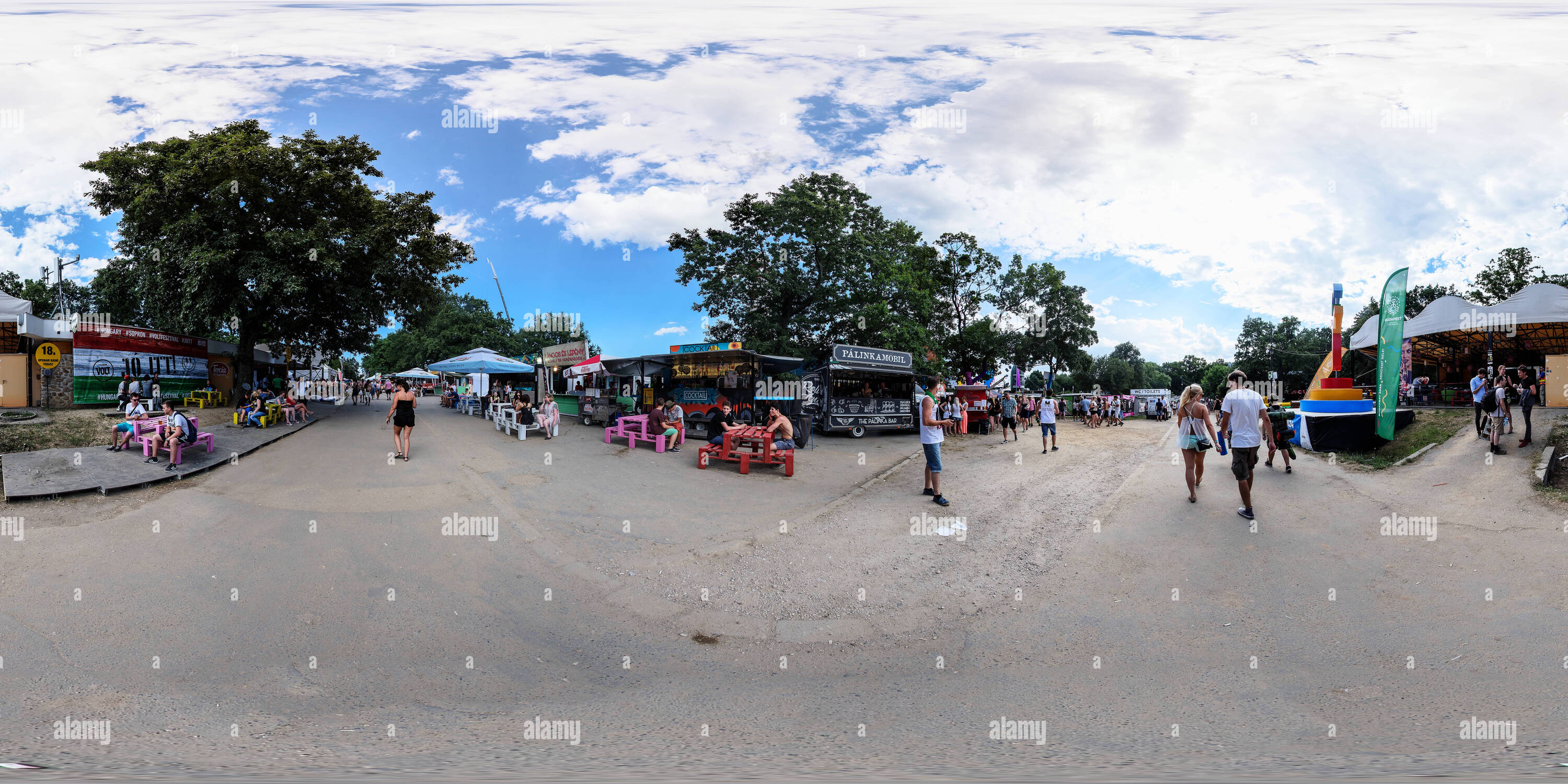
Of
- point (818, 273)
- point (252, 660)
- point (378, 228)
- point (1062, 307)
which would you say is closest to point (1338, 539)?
point (252, 660)

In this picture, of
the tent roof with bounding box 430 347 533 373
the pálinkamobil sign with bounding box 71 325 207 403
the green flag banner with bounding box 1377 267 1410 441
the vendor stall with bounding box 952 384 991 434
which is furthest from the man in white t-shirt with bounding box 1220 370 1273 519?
the pálinkamobil sign with bounding box 71 325 207 403

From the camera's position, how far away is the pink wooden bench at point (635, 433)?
13.7 metres

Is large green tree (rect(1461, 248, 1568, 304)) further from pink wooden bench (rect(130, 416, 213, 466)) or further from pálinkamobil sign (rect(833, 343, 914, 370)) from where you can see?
pink wooden bench (rect(130, 416, 213, 466))

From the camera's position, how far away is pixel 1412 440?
12688 millimetres

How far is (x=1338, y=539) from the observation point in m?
6.70

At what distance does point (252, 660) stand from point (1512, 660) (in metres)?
8.51

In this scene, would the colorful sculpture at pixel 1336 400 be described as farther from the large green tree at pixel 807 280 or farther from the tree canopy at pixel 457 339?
the tree canopy at pixel 457 339

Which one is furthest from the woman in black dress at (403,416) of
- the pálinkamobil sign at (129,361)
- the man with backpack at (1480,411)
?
the man with backpack at (1480,411)

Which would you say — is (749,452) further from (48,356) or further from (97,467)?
(48,356)

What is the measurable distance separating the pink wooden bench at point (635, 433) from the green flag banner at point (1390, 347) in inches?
534

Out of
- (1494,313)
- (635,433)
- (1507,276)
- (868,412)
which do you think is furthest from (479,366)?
(1507,276)

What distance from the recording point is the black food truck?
1847cm

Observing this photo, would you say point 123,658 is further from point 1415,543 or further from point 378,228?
point 378,228

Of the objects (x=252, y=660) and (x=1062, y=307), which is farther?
(x=1062, y=307)
